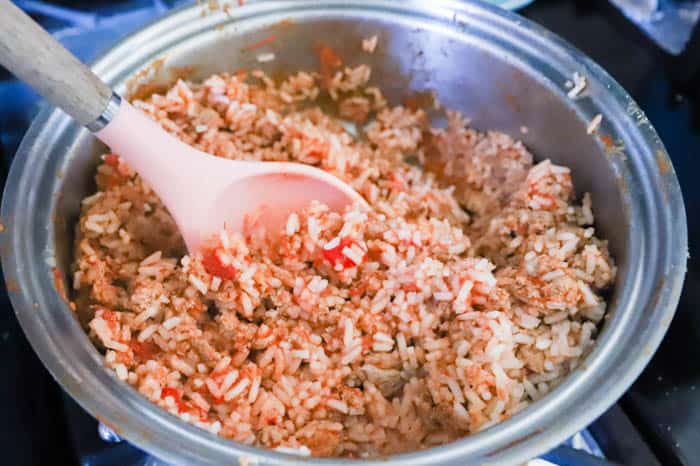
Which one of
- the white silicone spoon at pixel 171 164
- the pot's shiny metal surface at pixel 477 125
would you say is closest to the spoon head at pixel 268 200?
the white silicone spoon at pixel 171 164

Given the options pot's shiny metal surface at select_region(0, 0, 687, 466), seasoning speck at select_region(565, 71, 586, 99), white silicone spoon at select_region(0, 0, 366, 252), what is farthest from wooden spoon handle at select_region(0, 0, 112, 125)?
seasoning speck at select_region(565, 71, 586, 99)

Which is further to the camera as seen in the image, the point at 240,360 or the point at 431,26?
the point at 431,26

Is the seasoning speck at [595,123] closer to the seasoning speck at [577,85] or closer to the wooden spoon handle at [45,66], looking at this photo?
the seasoning speck at [577,85]

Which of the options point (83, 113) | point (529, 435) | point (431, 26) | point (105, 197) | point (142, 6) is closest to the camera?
point (529, 435)

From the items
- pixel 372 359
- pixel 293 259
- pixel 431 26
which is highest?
pixel 431 26

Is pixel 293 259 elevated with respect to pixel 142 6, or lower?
lower

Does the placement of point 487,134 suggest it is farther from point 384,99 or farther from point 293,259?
point 293,259

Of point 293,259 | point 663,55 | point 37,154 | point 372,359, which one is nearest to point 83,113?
point 37,154
